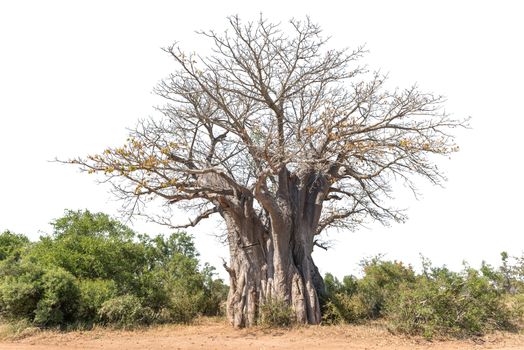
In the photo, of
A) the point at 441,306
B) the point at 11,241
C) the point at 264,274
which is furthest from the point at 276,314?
the point at 11,241

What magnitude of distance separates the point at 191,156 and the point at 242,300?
3.97 m

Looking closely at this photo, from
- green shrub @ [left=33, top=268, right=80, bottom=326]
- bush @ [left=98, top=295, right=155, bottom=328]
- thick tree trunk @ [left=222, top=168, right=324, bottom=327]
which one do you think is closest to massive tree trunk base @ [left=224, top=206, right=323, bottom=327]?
thick tree trunk @ [left=222, top=168, right=324, bottom=327]

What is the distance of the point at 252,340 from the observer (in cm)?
914

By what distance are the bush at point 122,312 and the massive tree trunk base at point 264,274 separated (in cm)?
235

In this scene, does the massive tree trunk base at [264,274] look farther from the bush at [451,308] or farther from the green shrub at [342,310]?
the bush at [451,308]

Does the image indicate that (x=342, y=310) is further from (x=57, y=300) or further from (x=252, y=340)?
(x=57, y=300)

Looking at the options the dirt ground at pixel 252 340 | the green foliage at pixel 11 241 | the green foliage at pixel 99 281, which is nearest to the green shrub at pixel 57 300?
the green foliage at pixel 99 281

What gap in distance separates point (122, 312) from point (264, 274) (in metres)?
3.63

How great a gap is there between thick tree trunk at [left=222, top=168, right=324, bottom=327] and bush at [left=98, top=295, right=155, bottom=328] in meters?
2.35

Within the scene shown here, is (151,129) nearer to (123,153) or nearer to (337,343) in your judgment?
(123,153)

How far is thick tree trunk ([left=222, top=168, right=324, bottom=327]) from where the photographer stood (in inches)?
430

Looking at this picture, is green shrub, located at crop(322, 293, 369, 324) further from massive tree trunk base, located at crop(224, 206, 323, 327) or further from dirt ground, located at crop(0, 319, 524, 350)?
dirt ground, located at crop(0, 319, 524, 350)

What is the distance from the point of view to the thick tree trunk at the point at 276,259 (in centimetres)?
1093

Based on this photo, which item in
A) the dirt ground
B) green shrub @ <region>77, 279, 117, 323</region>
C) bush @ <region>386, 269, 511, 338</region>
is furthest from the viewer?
green shrub @ <region>77, 279, 117, 323</region>
